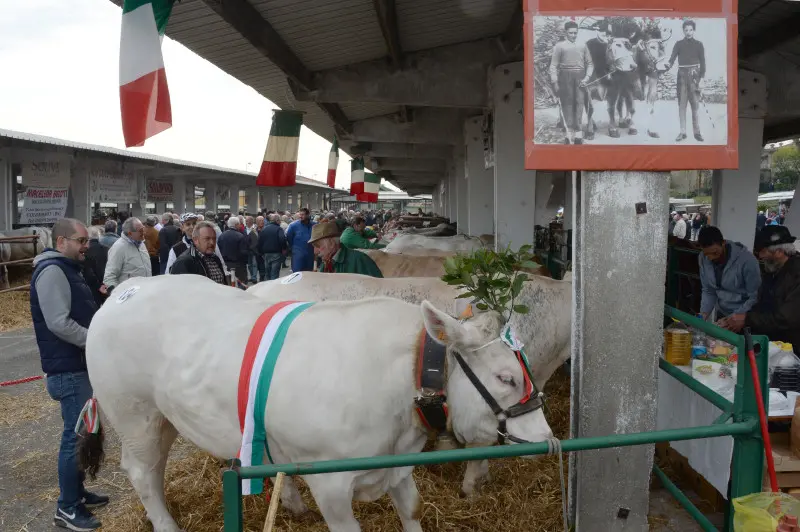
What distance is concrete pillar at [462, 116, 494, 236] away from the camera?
12141mm

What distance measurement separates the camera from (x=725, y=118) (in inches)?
119

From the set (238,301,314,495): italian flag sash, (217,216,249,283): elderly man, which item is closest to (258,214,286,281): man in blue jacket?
(217,216,249,283): elderly man

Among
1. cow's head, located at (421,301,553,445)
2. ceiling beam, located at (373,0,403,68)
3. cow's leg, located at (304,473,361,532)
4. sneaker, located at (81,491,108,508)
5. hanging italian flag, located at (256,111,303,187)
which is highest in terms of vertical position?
ceiling beam, located at (373,0,403,68)

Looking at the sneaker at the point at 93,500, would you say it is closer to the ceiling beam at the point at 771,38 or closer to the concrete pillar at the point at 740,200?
the concrete pillar at the point at 740,200

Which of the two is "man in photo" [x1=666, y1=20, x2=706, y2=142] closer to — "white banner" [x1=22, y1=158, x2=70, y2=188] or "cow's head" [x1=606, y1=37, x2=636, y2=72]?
"cow's head" [x1=606, y1=37, x2=636, y2=72]

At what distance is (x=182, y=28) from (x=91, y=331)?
3561 millimetres

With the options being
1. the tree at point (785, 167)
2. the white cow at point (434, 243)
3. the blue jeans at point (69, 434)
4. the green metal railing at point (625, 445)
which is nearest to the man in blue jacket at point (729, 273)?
the green metal railing at point (625, 445)

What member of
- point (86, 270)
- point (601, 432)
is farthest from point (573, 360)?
point (86, 270)

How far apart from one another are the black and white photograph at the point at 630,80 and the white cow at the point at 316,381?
1.05m

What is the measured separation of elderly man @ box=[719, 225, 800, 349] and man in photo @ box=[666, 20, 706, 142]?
7.58 ft

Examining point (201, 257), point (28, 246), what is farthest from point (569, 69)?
point (28, 246)

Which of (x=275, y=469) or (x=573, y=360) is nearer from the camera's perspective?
(x=275, y=469)

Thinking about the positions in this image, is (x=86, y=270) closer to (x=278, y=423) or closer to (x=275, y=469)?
(x=278, y=423)

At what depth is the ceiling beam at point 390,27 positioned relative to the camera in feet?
20.2
